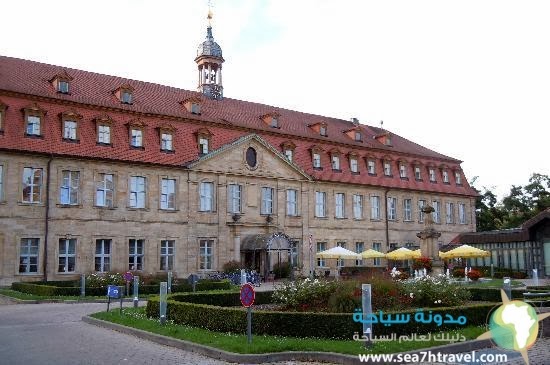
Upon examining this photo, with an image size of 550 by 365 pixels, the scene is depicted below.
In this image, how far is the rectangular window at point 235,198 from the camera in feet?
132

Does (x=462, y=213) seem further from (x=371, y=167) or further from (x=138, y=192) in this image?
(x=138, y=192)

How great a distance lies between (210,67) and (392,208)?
762 inches

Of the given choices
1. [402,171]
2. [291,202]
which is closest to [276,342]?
[291,202]

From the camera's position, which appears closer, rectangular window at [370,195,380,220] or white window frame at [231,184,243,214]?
white window frame at [231,184,243,214]

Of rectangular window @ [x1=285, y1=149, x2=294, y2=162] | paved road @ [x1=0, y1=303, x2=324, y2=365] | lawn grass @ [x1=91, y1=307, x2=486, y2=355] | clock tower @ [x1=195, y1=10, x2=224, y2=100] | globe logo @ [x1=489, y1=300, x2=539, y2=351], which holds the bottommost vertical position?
paved road @ [x1=0, y1=303, x2=324, y2=365]

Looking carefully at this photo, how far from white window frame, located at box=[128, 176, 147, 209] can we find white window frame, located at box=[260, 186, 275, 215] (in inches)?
345

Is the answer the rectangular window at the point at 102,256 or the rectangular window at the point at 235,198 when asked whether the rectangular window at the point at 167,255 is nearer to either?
the rectangular window at the point at 102,256

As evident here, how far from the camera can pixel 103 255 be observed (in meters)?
34.9

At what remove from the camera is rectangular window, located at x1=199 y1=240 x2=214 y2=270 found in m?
38.6

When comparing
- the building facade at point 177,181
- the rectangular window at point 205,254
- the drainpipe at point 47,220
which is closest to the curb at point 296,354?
the drainpipe at point 47,220

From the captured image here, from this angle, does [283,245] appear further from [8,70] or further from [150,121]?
[8,70]

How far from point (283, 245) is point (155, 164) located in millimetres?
10029

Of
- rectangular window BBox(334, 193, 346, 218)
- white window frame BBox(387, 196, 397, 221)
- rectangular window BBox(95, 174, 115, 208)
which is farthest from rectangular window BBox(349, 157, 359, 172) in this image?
rectangular window BBox(95, 174, 115, 208)

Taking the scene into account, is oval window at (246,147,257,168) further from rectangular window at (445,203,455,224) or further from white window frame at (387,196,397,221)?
rectangular window at (445,203,455,224)
